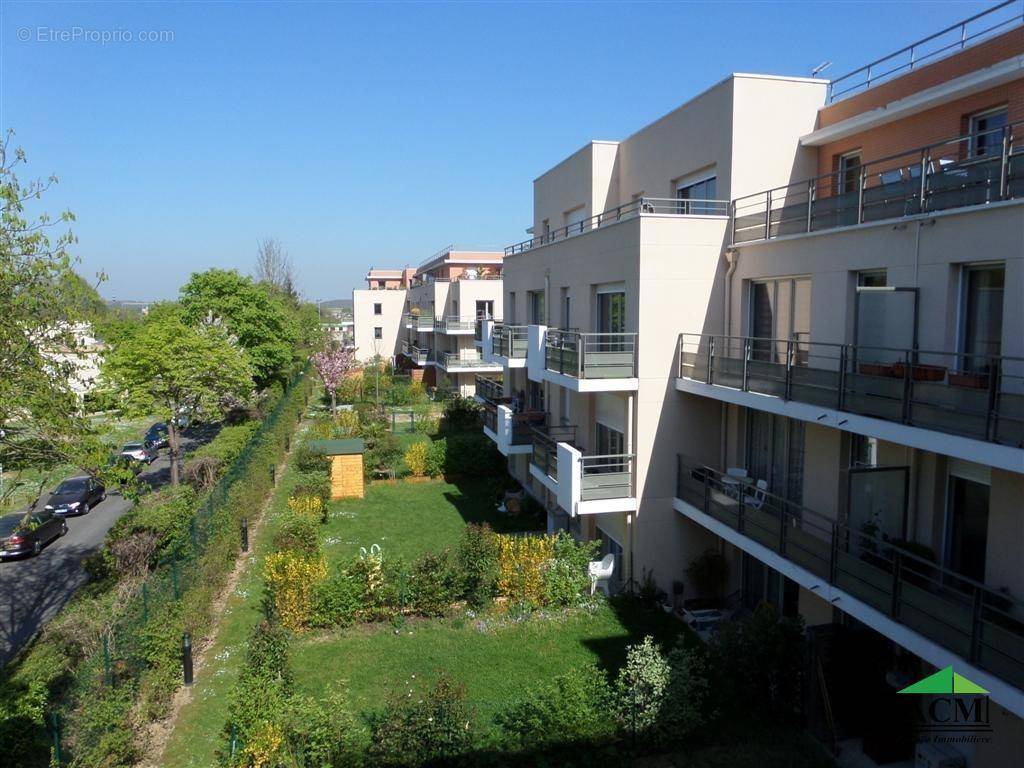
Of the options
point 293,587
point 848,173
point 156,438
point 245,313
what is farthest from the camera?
point 245,313

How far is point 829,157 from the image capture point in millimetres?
13633

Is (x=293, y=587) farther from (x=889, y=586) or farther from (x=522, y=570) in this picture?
(x=889, y=586)

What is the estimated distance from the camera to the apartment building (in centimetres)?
4044

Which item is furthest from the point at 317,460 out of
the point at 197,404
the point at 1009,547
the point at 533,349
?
the point at 1009,547

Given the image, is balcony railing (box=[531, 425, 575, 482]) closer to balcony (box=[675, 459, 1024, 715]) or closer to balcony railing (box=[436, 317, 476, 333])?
balcony (box=[675, 459, 1024, 715])

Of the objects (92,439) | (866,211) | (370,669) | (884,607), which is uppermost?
(866,211)

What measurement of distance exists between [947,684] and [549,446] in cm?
966

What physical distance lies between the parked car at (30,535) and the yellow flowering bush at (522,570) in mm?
12069

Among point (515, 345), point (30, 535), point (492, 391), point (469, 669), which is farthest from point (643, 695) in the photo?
point (30, 535)

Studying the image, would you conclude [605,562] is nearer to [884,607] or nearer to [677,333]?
[677,333]

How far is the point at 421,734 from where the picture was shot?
8672mm

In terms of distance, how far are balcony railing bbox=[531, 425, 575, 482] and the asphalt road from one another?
36.0 feet

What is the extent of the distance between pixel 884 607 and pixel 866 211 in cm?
558

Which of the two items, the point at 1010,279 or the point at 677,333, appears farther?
the point at 677,333
